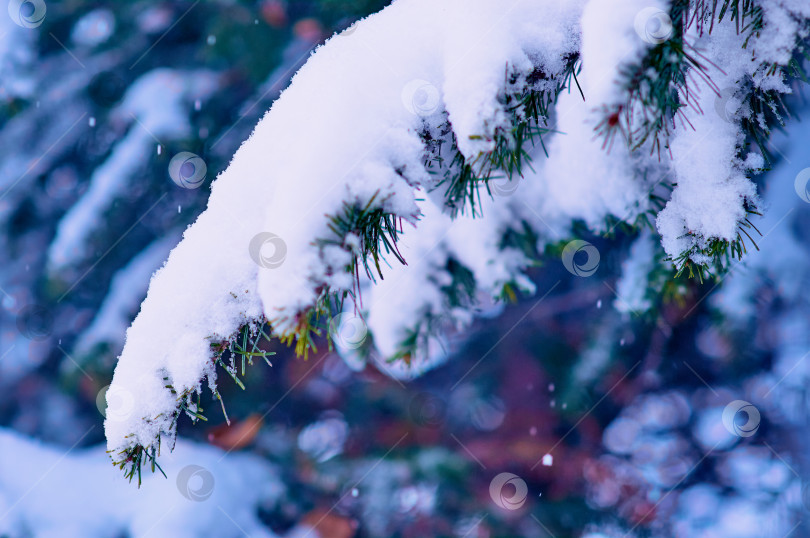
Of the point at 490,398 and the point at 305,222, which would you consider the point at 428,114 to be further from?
the point at 490,398
